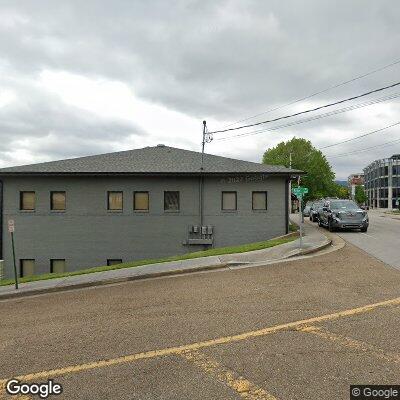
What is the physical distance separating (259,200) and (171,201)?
185 inches

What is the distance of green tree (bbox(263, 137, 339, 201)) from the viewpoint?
68.5 m

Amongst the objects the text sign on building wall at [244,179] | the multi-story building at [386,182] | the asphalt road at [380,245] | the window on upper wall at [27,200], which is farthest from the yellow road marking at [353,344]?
the multi-story building at [386,182]

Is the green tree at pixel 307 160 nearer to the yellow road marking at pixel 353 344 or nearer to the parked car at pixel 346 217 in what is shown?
the parked car at pixel 346 217

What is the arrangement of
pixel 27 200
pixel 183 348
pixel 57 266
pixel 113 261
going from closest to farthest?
pixel 183 348 → pixel 57 266 → pixel 113 261 → pixel 27 200

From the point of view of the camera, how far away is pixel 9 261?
67.0 ft

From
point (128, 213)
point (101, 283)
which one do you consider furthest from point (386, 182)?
point (101, 283)

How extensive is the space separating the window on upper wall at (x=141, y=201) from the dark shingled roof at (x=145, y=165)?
1377 millimetres

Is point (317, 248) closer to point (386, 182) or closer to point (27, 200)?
point (27, 200)

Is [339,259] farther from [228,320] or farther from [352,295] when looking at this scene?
[228,320]

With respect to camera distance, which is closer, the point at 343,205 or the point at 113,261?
the point at 113,261

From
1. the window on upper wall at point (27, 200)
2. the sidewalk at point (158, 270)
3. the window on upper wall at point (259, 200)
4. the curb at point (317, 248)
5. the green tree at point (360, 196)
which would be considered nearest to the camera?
the sidewalk at point (158, 270)

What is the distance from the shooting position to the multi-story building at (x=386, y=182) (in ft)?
364

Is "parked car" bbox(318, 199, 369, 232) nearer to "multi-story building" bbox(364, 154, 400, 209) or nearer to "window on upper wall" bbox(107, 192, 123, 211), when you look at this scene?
"window on upper wall" bbox(107, 192, 123, 211)

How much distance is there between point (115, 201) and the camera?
20531mm
